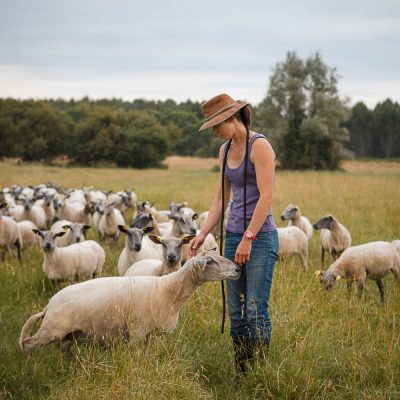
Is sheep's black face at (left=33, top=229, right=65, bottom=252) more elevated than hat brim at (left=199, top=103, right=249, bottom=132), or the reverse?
hat brim at (left=199, top=103, right=249, bottom=132)

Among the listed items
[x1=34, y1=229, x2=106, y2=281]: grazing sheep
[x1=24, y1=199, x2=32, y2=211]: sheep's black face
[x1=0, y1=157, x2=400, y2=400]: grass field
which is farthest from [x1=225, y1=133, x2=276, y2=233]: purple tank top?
[x1=24, y1=199, x2=32, y2=211]: sheep's black face

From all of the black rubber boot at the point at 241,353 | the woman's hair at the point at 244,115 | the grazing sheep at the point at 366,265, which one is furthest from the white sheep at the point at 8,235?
the woman's hair at the point at 244,115

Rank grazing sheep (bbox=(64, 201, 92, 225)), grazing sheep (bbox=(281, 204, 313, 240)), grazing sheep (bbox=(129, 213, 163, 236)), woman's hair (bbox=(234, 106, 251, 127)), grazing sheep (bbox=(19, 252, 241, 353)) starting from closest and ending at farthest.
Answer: woman's hair (bbox=(234, 106, 251, 127)) < grazing sheep (bbox=(19, 252, 241, 353)) < grazing sheep (bbox=(129, 213, 163, 236)) < grazing sheep (bbox=(281, 204, 313, 240)) < grazing sheep (bbox=(64, 201, 92, 225))

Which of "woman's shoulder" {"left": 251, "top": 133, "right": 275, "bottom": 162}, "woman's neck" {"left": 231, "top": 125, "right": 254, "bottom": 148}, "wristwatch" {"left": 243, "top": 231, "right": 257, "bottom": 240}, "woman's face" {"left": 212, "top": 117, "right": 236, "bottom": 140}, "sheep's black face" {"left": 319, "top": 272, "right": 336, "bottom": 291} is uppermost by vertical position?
"woman's face" {"left": 212, "top": 117, "right": 236, "bottom": 140}

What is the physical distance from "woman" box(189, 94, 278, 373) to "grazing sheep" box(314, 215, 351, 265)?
6304mm

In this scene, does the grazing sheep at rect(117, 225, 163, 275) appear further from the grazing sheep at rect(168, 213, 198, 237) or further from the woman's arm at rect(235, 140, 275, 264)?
the woman's arm at rect(235, 140, 275, 264)

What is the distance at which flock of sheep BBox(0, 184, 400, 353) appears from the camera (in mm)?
4965

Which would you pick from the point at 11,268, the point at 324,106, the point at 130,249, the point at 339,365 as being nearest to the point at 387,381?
the point at 339,365

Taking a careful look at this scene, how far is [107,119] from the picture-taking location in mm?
61031

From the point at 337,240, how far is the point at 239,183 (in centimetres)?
681

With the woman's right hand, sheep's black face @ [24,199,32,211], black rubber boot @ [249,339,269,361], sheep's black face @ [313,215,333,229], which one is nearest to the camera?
black rubber boot @ [249,339,269,361]

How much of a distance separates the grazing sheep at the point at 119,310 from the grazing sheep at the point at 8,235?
649 cm

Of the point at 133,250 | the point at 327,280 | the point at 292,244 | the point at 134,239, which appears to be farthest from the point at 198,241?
the point at 292,244

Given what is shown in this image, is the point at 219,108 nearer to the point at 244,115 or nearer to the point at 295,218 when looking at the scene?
the point at 244,115
